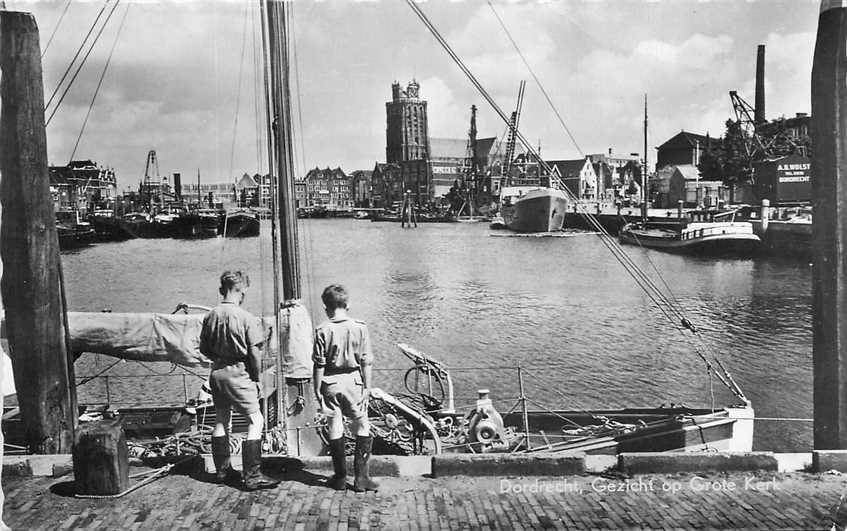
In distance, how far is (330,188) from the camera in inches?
6083

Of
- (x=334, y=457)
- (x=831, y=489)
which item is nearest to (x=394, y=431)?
(x=334, y=457)

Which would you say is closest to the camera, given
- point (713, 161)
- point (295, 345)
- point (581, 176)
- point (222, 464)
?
point (222, 464)

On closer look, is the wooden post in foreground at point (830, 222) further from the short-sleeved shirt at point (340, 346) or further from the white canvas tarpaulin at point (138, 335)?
the white canvas tarpaulin at point (138, 335)

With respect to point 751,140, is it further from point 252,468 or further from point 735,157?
point 252,468

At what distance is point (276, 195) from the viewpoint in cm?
870

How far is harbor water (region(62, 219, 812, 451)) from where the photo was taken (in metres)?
20.2

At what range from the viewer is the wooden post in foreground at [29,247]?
6.71 m

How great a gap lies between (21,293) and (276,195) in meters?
3.03

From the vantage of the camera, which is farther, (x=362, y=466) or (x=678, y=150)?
(x=678, y=150)

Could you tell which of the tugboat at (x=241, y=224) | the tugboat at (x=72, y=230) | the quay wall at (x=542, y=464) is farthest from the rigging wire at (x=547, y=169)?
the tugboat at (x=241, y=224)

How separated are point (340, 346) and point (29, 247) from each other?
3.44m

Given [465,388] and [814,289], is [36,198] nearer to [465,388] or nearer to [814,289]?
[814,289]

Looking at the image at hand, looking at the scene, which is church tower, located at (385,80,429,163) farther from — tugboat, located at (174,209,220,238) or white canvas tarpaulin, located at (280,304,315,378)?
white canvas tarpaulin, located at (280,304,315,378)

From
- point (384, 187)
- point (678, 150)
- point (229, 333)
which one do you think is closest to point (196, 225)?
point (384, 187)
